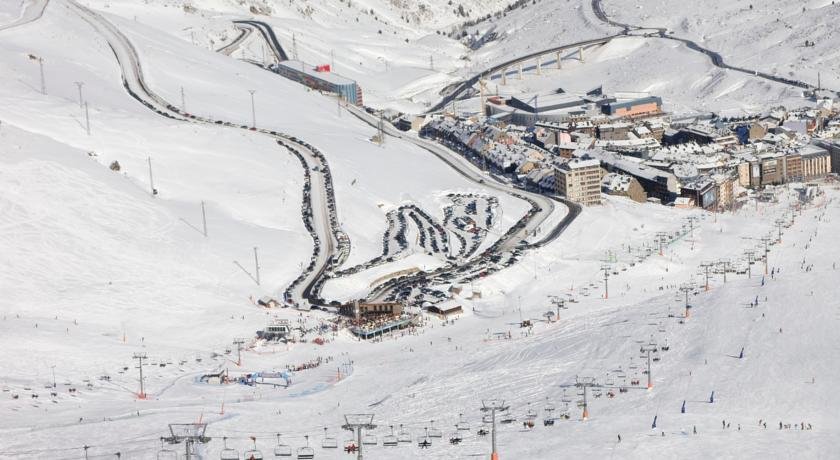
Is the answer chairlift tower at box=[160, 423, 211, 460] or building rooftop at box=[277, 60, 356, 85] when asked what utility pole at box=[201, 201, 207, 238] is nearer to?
chairlift tower at box=[160, 423, 211, 460]

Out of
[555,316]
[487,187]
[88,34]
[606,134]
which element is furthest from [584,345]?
[88,34]

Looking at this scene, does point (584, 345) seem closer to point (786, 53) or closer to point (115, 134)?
point (115, 134)

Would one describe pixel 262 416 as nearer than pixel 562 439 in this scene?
No

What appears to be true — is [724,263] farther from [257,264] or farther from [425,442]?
[425,442]

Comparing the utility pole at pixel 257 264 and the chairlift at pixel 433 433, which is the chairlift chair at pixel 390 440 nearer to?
the chairlift at pixel 433 433

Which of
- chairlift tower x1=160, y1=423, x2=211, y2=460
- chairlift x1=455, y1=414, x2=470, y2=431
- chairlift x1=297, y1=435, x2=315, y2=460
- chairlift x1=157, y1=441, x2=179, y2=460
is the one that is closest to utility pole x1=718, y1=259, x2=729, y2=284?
chairlift x1=455, y1=414, x2=470, y2=431
